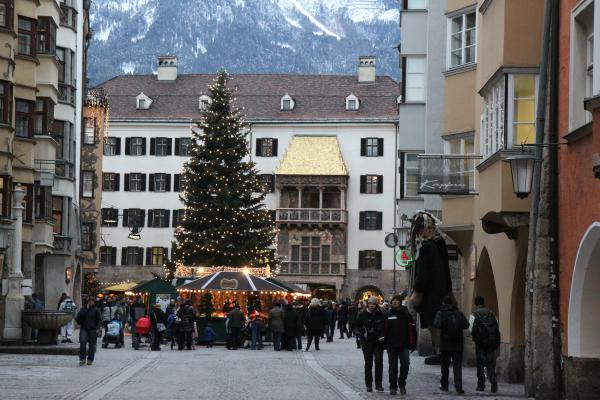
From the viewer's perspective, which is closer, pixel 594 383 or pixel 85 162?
pixel 594 383

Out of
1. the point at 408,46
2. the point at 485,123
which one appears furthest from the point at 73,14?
the point at 485,123

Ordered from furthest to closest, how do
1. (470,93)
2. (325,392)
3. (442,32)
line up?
(442,32)
(470,93)
(325,392)

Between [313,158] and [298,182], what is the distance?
2.51m

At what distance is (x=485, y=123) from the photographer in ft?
93.2

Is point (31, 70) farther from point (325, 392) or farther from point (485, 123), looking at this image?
point (325, 392)

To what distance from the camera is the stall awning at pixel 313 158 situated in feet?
333

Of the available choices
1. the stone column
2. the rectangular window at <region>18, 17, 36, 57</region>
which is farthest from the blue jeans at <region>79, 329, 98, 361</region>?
the rectangular window at <region>18, 17, 36, 57</region>

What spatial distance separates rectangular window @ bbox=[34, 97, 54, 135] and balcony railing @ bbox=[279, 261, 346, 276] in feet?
171

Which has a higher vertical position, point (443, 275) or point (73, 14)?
point (73, 14)

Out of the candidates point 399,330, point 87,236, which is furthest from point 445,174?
point 87,236

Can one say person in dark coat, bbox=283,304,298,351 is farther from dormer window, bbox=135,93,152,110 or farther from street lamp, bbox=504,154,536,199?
dormer window, bbox=135,93,152,110

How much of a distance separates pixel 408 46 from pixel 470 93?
507 inches

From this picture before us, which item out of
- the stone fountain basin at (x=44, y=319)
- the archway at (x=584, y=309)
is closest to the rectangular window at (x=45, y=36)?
the stone fountain basin at (x=44, y=319)

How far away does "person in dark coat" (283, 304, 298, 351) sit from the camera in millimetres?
45625
